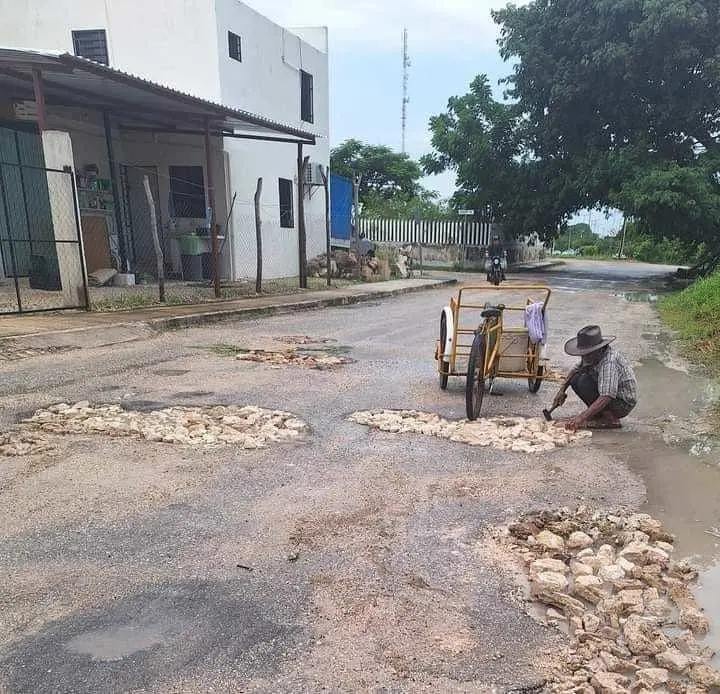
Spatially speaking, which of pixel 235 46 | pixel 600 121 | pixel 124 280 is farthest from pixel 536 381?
pixel 600 121

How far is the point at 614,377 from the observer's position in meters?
4.27

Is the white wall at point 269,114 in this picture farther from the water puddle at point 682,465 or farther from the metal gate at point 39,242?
the water puddle at point 682,465

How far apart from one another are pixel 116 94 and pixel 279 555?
431 inches

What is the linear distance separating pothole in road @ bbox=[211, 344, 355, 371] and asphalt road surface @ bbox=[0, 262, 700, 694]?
144 centimetres

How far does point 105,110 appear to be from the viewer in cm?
1246

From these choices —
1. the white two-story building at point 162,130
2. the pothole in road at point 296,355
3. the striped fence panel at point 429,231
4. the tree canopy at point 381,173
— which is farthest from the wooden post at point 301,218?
the tree canopy at point 381,173

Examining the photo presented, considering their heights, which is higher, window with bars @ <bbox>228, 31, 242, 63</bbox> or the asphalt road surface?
window with bars @ <bbox>228, 31, 242, 63</bbox>

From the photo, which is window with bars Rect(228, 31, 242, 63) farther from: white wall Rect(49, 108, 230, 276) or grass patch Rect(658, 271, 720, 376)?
grass patch Rect(658, 271, 720, 376)

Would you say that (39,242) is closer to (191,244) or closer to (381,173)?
(191,244)

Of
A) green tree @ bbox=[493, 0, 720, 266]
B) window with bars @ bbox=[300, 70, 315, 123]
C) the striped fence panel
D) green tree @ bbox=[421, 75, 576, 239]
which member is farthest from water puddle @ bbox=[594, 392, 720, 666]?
the striped fence panel

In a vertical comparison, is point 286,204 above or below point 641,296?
above

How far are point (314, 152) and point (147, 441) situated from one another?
16.5m

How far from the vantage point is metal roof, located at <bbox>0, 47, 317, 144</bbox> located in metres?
8.34

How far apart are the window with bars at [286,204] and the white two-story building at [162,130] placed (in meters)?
0.57
